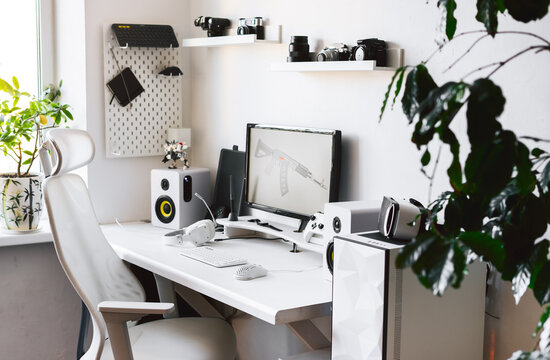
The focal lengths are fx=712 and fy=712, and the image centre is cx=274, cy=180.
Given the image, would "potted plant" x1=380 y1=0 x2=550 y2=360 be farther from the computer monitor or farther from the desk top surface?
the computer monitor

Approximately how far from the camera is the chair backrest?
216 cm

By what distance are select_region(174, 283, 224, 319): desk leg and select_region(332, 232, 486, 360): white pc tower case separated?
107cm

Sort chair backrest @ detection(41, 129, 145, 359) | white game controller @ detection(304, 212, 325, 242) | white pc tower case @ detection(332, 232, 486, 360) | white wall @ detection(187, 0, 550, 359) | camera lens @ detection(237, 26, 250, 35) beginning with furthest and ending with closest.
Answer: camera lens @ detection(237, 26, 250, 35) < white game controller @ detection(304, 212, 325, 242) < chair backrest @ detection(41, 129, 145, 359) < white wall @ detection(187, 0, 550, 359) < white pc tower case @ detection(332, 232, 486, 360)

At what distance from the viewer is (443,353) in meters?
1.90

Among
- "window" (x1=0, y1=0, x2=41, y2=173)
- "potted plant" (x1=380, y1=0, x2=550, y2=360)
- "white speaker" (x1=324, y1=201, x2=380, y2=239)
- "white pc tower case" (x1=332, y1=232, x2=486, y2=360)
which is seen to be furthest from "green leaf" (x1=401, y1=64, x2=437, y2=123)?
"window" (x1=0, y1=0, x2=41, y2=173)

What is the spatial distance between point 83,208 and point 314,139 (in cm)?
86

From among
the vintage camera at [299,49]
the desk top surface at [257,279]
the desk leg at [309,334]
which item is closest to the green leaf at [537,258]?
the desk top surface at [257,279]

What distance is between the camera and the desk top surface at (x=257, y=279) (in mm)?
2016

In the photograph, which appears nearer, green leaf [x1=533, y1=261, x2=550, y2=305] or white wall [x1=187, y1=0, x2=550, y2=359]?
green leaf [x1=533, y1=261, x2=550, y2=305]

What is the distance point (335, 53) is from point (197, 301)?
118 cm

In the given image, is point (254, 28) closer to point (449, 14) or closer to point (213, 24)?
point (213, 24)

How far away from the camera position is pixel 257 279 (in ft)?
7.52

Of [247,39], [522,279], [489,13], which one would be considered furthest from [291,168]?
[489,13]

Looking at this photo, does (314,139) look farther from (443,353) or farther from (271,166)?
(443,353)
